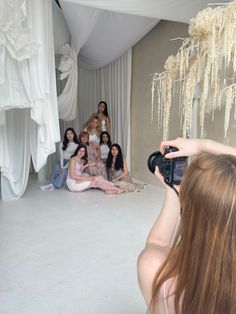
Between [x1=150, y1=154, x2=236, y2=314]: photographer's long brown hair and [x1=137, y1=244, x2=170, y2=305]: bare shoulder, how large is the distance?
0.16 ft

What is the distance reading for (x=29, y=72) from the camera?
131 inches

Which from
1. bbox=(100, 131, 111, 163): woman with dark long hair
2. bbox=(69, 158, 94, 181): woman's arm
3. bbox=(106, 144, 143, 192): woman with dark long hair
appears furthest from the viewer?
bbox=(100, 131, 111, 163): woman with dark long hair

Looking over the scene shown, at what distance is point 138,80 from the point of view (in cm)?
525

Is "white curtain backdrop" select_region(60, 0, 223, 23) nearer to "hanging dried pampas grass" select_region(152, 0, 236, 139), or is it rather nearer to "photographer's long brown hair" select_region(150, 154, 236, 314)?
"hanging dried pampas grass" select_region(152, 0, 236, 139)

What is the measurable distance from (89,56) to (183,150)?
5.17 m

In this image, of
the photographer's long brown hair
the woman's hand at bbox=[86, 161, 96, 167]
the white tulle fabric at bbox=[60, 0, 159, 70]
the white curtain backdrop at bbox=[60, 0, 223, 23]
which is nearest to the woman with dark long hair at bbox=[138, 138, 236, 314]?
the photographer's long brown hair

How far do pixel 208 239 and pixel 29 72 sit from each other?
3089 mm

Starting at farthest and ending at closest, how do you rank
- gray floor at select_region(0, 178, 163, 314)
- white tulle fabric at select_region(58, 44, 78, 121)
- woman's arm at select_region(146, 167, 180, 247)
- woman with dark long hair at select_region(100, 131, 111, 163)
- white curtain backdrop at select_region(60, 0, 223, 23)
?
woman with dark long hair at select_region(100, 131, 111, 163) → white tulle fabric at select_region(58, 44, 78, 121) → white curtain backdrop at select_region(60, 0, 223, 23) → gray floor at select_region(0, 178, 163, 314) → woman's arm at select_region(146, 167, 180, 247)

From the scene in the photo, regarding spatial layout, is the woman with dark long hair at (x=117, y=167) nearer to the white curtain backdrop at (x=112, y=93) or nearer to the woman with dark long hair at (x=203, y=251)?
the white curtain backdrop at (x=112, y=93)

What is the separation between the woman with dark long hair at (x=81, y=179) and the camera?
4500 mm

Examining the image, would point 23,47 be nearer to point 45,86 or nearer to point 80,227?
point 45,86

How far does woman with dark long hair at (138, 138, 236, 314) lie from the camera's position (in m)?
0.55

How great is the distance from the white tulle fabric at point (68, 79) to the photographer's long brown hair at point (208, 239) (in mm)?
4614

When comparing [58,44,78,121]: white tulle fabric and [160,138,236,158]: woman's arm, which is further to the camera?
[58,44,78,121]: white tulle fabric
